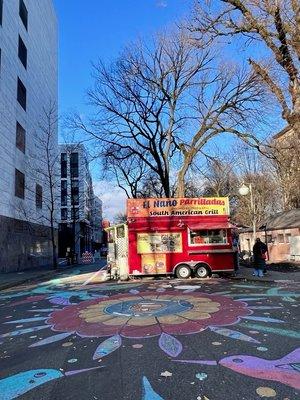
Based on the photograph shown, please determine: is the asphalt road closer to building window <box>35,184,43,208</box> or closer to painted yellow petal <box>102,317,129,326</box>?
painted yellow petal <box>102,317,129,326</box>

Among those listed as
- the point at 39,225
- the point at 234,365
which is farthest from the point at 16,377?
the point at 39,225

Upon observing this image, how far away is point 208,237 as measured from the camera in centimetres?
2153

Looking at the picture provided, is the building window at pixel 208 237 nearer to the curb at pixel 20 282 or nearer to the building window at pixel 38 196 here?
the curb at pixel 20 282

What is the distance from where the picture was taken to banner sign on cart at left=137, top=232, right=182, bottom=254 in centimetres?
2145

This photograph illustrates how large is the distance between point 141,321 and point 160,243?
1213 centimetres

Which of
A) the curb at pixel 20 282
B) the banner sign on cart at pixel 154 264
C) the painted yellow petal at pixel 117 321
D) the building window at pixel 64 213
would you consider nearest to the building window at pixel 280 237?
the banner sign on cart at pixel 154 264

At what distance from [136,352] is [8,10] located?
3401 cm

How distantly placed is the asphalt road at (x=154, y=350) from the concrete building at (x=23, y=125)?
23985 mm

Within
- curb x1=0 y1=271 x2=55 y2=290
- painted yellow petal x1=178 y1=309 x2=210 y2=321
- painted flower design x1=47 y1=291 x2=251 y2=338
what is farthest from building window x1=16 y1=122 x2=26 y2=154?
painted yellow petal x1=178 y1=309 x2=210 y2=321

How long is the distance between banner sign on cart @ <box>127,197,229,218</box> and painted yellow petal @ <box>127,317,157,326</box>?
40.2ft

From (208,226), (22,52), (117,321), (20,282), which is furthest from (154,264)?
(22,52)

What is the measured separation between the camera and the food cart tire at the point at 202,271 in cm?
2112

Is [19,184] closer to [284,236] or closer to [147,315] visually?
[284,236]

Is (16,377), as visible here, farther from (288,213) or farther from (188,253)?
(288,213)
